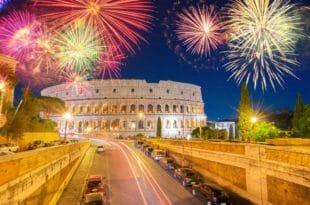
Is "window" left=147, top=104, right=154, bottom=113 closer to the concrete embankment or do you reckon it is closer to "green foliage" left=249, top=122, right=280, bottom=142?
"green foliage" left=249, top=122, right=280, bottom=142

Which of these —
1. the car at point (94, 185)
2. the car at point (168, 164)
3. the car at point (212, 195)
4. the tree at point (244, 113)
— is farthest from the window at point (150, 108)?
the car at point (212, 195)

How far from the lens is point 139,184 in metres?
25.4

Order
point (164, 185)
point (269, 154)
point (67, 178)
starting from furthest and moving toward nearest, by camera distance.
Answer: point (67, 178), point (164, 185), point (269, 154)

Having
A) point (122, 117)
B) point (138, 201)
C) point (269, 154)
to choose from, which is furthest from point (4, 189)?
point (122, 117)

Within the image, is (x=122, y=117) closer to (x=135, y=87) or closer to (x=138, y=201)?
(x=135, y=87)

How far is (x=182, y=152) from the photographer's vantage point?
37594 millimetres

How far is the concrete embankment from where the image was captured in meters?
10.9

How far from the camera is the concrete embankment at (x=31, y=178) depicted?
35.8 ft

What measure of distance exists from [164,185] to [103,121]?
83.6m

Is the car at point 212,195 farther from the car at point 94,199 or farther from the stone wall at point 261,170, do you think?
the car at point 94,199

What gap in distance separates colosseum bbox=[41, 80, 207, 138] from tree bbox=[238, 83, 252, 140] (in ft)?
195

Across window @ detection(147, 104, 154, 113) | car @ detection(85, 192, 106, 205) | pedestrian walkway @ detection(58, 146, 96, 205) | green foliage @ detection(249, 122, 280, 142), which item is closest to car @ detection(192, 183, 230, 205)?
car @ detection(85, 192, 106, 205)

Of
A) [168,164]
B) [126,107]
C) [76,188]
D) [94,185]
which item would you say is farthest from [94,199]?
[126,107]

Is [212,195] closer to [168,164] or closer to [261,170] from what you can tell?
[261,170]
